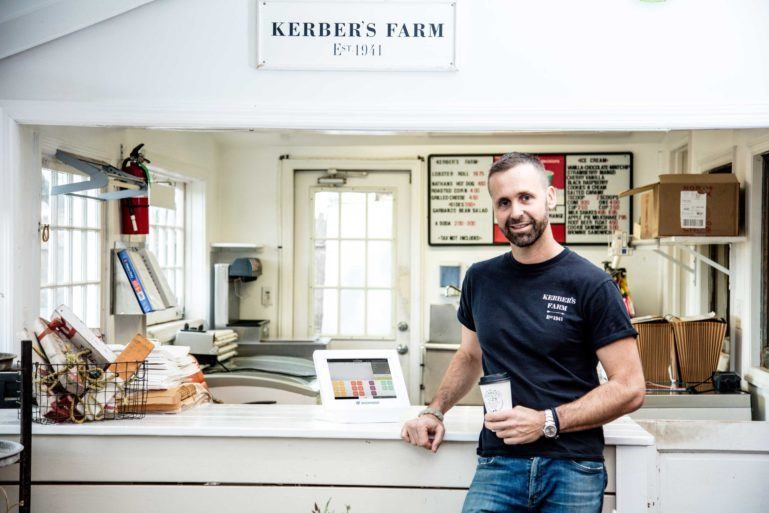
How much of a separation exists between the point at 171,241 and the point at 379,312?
1.57 meters

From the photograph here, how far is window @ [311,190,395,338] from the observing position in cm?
556

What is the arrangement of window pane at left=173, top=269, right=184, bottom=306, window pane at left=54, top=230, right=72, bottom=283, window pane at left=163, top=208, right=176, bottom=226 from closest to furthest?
window pane at left=54, top=230, right=72, bottom=283, window pane at left=163, top=208, right=176, bottom=226, window pane at left=173, top=269, right=184, bottom=306

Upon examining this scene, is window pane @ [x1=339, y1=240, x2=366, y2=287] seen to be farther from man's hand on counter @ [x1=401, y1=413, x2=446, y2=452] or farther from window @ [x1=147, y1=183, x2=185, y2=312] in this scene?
man's hand on counter @ [x1=401, y1=413, x2=446, y2=452]

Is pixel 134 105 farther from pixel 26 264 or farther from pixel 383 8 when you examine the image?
pixel 383 8

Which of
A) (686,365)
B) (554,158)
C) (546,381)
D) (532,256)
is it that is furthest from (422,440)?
(554,158)

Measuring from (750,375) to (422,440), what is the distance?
6.25ft

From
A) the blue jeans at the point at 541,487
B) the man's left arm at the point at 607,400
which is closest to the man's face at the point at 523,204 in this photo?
the man's left arm at the point at 607,400

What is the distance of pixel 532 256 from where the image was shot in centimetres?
194

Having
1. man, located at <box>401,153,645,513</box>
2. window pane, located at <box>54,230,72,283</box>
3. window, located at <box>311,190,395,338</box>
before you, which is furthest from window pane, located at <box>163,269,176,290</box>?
man, located at <box>401,153,645,513</box>

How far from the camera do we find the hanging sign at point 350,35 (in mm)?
2619

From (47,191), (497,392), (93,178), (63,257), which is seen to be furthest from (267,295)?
(497,392)

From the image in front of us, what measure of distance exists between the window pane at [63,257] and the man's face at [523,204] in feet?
7.80

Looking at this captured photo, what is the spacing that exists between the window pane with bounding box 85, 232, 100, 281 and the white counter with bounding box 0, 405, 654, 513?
1.46 m

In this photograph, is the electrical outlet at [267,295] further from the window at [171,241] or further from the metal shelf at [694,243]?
the metal shelf at [694,243]
